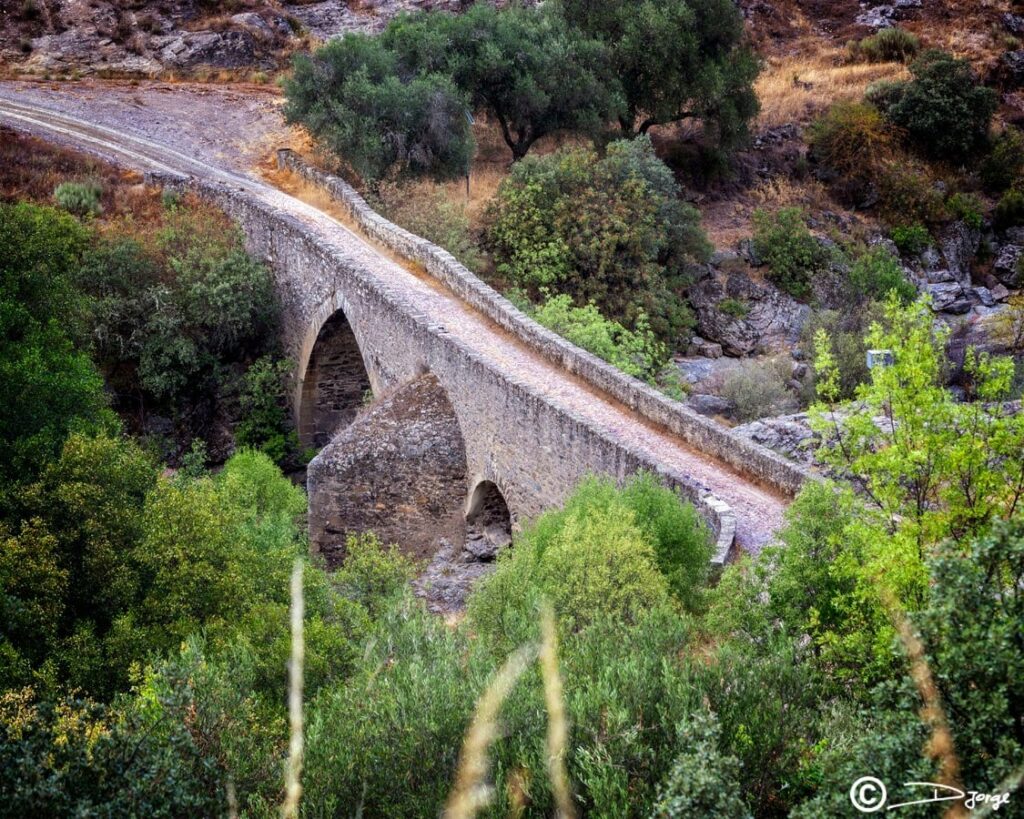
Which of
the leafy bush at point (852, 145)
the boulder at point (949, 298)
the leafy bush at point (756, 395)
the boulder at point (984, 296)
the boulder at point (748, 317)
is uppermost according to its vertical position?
the leafy bush at point (852, 145)

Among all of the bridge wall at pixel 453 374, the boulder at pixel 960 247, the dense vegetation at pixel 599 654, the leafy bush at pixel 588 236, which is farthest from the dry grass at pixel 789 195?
the dense vegetation at pixel 599 654

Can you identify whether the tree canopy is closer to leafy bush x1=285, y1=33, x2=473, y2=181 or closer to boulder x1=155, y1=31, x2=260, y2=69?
leafy bush x1=285, y1=33, x2=473, y2=181

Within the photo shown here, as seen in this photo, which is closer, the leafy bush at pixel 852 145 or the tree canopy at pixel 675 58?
the tree canopy at pixel 675 58

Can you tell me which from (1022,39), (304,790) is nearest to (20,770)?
(304,790)

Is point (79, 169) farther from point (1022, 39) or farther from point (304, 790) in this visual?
point (1022, 39)

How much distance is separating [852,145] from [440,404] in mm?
24656

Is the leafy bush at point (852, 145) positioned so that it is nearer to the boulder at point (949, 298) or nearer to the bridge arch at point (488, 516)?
the boulder at point (949, 298)

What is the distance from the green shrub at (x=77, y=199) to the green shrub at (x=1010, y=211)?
95.5ft

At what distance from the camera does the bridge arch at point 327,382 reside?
28.5 meters

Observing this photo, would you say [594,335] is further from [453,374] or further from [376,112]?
[376,112]

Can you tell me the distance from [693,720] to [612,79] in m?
30.0

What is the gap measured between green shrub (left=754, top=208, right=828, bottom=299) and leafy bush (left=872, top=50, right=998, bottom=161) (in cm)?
826

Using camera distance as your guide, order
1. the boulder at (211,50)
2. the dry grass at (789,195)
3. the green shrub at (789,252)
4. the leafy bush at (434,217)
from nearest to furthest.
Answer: the leafy bush at (434,217) < the green shrub at (789,252) < the dry grass at (789,195) < the boulder at (211,50)

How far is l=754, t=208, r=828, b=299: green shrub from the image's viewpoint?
1419 inches
